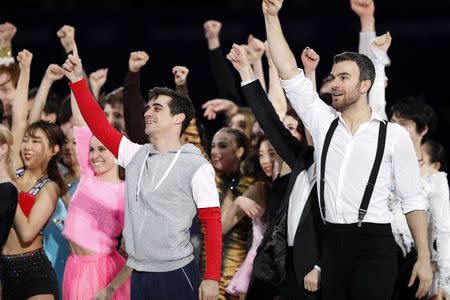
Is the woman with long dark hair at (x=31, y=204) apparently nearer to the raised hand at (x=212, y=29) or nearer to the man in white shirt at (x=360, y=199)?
the man in white shirt at (x=360, y=199)

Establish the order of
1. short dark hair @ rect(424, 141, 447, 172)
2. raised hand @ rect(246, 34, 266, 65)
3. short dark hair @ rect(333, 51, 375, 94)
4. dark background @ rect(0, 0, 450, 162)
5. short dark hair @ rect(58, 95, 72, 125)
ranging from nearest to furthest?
short dark hair @ rect(333, 51, 375, 94) → raised hand @ rect(246, 34, 266, 65) → short dark hair @ rect(424, 141, 447, 172) → short dark hair @ rect(58, 95, 72, 125) → dark background @ rect(0, 0, 450, 162)

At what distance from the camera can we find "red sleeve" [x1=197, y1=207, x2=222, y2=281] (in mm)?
5172

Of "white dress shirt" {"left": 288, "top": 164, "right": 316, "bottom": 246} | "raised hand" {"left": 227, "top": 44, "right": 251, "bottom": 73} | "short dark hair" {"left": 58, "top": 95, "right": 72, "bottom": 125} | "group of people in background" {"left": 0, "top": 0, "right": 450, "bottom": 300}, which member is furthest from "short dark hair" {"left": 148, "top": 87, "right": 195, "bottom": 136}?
Result: "short dark hair" {"left": 58, "top": 95, "right": 72, "bottom": 125}

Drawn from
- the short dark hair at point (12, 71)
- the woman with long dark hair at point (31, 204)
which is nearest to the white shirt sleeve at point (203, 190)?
the woman with long dark hair at point (31, 204)

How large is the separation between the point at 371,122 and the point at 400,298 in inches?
47.2

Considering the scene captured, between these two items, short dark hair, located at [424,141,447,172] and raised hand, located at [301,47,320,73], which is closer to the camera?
raised hand, located at [301,47,320,73]

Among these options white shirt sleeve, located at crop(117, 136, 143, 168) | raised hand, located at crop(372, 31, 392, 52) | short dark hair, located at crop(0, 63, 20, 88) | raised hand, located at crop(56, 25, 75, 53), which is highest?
raised hand, located at crop(56, 25, 75, 53)

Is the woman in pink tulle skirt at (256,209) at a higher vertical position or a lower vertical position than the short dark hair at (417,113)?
lower

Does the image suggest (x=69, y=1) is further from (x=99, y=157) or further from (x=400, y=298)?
(x=400, y=298)

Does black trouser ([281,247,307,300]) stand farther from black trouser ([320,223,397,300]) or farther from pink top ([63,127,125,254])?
pink top ([63,127,125,254])

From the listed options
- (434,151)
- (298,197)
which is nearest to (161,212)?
(298,197)

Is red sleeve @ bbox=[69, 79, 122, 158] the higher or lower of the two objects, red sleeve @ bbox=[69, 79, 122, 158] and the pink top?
the higher

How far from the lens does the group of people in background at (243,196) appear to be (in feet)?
17.0

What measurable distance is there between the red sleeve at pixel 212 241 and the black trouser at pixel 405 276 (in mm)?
1073
